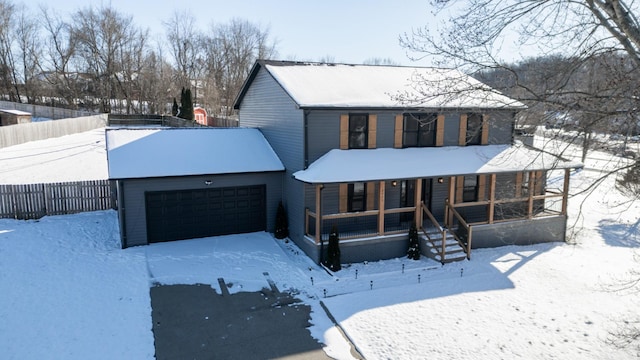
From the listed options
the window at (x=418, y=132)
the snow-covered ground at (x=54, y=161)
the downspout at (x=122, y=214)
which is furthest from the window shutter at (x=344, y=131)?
the snow-covered ground at (x=54, y=161)

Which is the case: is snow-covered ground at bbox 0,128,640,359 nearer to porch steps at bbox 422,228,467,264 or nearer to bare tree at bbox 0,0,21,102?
porch steps at bbox 422,228,467,264

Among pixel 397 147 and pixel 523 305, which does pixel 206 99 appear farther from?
pixel 523 305

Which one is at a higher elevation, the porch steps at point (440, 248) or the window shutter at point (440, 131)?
the window shutter at point (440, 131)

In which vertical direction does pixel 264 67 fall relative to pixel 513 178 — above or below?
above

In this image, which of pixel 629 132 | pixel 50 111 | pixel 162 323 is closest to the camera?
pixel 629 132

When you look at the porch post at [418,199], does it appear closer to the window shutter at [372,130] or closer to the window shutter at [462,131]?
the window shutter at [372,130]

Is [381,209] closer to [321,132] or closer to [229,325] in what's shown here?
[321,132]

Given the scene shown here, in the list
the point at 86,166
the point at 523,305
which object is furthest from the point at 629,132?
the point at 86,166
